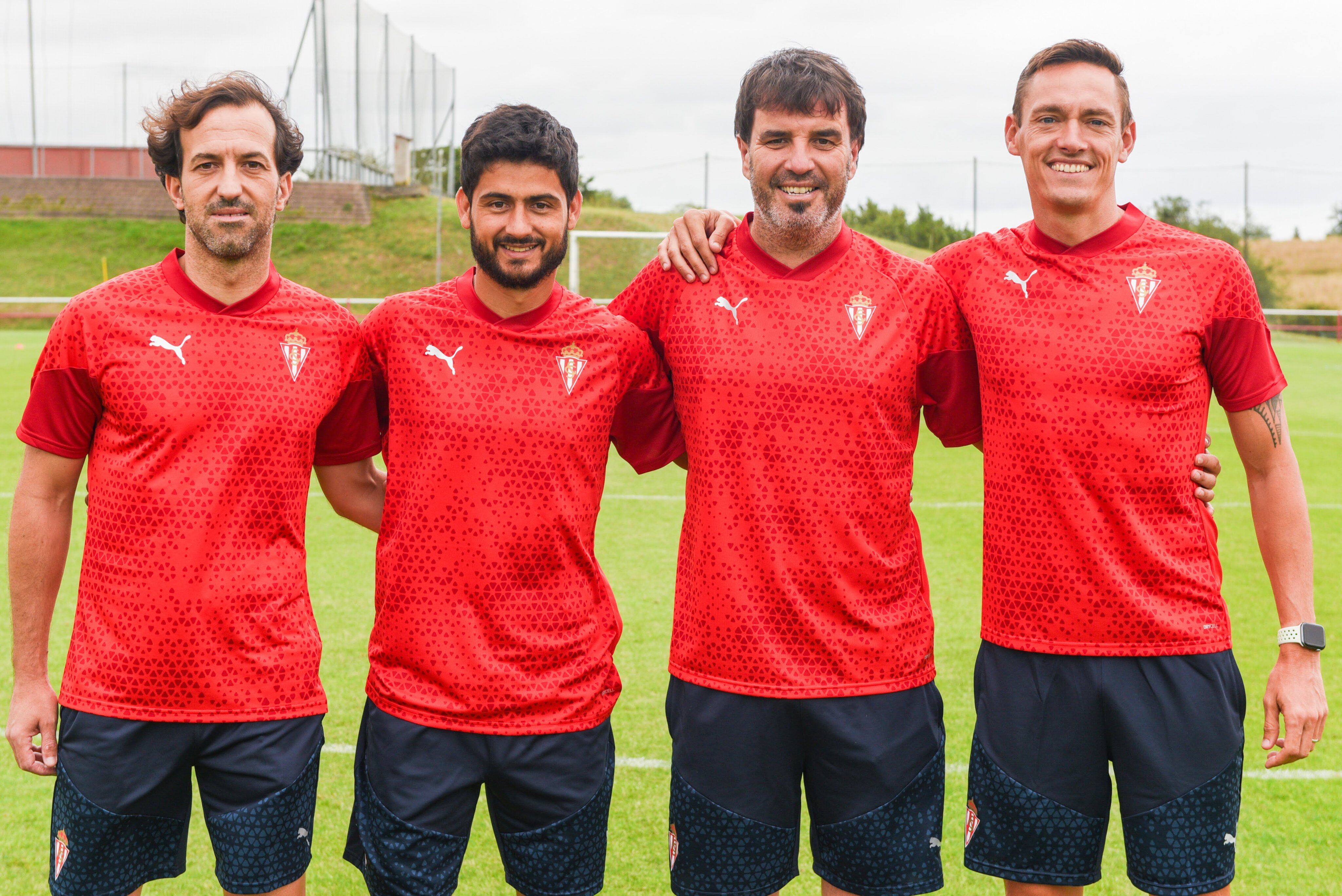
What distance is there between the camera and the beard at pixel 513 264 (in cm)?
278

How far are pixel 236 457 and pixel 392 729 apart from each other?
2.32 feet

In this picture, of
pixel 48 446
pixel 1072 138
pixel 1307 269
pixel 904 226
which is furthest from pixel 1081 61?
pixel 1307 269

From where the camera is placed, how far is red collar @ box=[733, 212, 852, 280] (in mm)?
2947

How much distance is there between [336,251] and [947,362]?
94.8 ft

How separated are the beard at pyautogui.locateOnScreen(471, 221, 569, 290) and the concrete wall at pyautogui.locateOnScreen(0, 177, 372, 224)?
29714mm

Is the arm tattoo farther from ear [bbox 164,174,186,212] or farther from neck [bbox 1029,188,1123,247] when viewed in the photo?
ear [bbox 164,174,186,212]

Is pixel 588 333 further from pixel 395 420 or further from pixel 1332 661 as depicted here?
pixel 1332 661

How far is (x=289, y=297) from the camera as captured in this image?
2855mm

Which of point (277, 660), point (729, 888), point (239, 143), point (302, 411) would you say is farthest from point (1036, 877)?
point (239, 143)

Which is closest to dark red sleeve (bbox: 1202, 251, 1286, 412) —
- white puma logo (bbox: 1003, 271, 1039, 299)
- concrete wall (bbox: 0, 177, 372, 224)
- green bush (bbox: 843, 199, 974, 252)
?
white puma logo (bbox: 1003, 271, 1039, 299)

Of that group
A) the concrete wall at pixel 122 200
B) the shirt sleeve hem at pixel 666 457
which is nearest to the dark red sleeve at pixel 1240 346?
the shirt sleeve hem at pixel 666 457

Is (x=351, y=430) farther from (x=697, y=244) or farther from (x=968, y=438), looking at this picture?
(x=968, y=438)

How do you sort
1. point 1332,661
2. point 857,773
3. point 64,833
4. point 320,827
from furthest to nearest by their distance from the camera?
1. point 1332,661
2. point 320,827
3. point 857,773
4. point 64,833

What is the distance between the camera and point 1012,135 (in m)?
3.16
